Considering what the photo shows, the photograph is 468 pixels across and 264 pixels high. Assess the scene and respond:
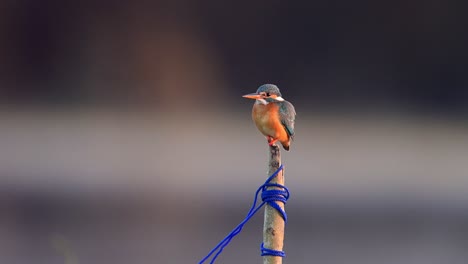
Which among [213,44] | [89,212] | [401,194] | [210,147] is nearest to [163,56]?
[213,44]

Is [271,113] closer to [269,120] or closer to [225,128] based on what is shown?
[269,120]

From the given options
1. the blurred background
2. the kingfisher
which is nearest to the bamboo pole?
the kingfisher

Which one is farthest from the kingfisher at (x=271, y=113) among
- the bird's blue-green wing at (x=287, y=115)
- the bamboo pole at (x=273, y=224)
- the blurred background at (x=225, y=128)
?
the blurred background at (x=225, y=128)

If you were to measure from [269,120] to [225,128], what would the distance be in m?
3.00

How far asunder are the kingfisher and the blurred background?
7.08ft

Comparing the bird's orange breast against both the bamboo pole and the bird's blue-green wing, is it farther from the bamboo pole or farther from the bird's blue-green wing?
the bamboo pole

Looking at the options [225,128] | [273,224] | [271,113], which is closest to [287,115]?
[271,113]

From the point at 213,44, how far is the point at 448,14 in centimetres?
124

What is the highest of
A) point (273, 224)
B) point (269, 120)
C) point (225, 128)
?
point (225, 128)

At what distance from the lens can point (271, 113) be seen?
151cm

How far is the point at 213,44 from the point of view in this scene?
4051 mm

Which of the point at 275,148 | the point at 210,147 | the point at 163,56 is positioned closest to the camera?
the point at 275,148

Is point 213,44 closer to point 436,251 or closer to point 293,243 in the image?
point 293,243

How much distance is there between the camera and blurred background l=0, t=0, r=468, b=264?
A: 3963 millimetres
